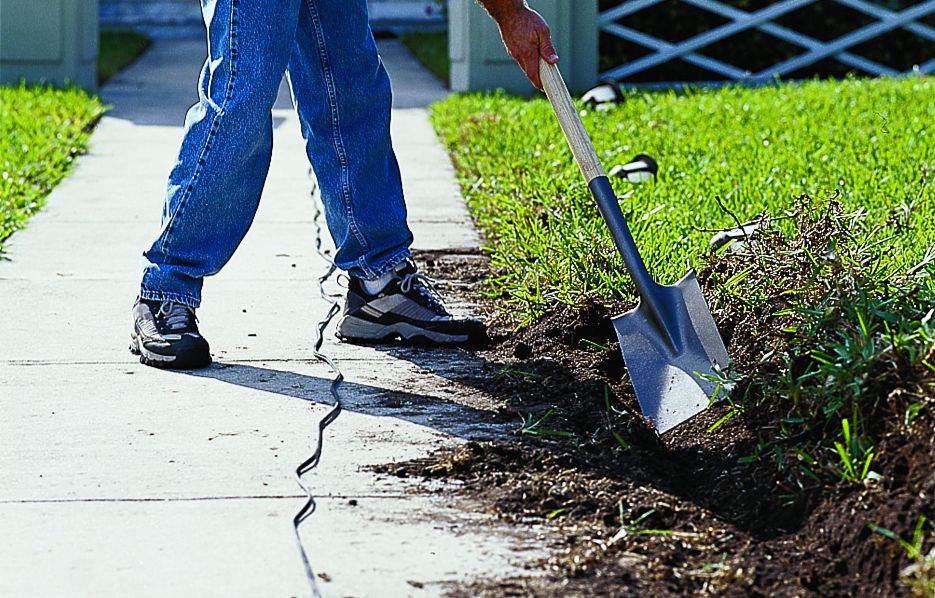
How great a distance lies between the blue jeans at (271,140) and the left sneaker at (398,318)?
7 centimetres

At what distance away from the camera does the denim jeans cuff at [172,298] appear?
11.0 feet

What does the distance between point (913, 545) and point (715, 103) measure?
551 cm

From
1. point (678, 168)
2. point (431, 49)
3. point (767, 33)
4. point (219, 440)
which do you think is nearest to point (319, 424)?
point (219, 440)

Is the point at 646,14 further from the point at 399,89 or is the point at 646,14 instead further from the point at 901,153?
the point at 901,153

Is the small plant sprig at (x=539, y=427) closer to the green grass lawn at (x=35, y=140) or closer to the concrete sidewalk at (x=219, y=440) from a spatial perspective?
the concrete sidewalk at (x=219, y=440)

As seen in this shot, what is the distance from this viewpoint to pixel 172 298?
11.0ft

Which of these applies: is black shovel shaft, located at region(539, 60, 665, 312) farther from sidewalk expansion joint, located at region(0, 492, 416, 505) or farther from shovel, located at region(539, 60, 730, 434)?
sidewalk expansion joint, located at region(0, 492, 416, 505)

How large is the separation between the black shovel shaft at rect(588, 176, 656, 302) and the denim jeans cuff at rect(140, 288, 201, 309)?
3.42 feet

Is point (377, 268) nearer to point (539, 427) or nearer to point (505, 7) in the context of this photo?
point (505, 7)

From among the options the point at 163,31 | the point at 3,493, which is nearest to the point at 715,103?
A: the point at 3,493

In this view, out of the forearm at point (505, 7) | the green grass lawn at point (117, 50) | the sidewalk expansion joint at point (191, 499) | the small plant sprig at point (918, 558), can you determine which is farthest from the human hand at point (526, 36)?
the green grass lawn at point (117, 50)

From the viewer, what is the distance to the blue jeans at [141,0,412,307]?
316 cm

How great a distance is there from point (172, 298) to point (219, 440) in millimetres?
698

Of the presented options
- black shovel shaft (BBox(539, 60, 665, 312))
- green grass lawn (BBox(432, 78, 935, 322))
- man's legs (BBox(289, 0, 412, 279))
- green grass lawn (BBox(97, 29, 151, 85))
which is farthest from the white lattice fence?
black shovel shaft (BBox(539, 60, 665, 312))
